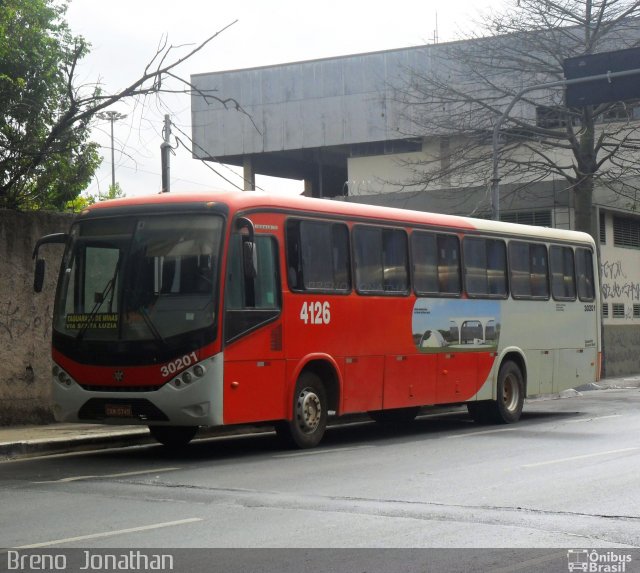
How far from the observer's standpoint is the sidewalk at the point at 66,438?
14.1 meters

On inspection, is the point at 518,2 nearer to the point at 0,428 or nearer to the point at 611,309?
the point at 611,309

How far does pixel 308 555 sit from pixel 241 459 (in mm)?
6143

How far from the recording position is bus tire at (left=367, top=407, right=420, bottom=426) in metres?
18.9

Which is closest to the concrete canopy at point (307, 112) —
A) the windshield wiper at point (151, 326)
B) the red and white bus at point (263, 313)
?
the red and white bus at point (263, 313)

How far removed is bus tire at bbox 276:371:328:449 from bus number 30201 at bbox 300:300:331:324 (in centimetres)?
68

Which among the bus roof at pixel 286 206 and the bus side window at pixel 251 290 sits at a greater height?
the bus roof at pixel 286 206

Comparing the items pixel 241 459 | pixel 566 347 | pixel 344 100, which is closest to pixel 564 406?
pixel 566 347

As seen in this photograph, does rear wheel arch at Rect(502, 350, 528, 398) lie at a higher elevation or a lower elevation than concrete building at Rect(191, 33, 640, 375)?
lower

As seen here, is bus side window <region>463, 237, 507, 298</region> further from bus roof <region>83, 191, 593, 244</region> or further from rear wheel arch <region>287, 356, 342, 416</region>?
rear wheel arch <region>287, 356, 342, 416</region>

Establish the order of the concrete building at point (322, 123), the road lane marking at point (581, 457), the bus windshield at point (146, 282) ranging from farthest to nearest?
1. the concrete building at point (322, 123)
2. the bus windshield at point (146, 282)
3. the road lane marking at point (581, 457)

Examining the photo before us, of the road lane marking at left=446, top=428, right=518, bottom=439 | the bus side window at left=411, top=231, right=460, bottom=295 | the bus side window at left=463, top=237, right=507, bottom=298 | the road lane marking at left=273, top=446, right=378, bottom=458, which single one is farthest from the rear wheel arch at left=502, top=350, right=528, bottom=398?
the road lane marking at left=273, top=446, right=378, bottom=458

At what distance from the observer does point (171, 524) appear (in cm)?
865

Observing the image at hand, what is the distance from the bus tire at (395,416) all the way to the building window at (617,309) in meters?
17.4

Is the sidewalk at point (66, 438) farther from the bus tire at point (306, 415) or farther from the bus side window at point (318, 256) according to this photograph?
the bus side window at point (318, 256)
